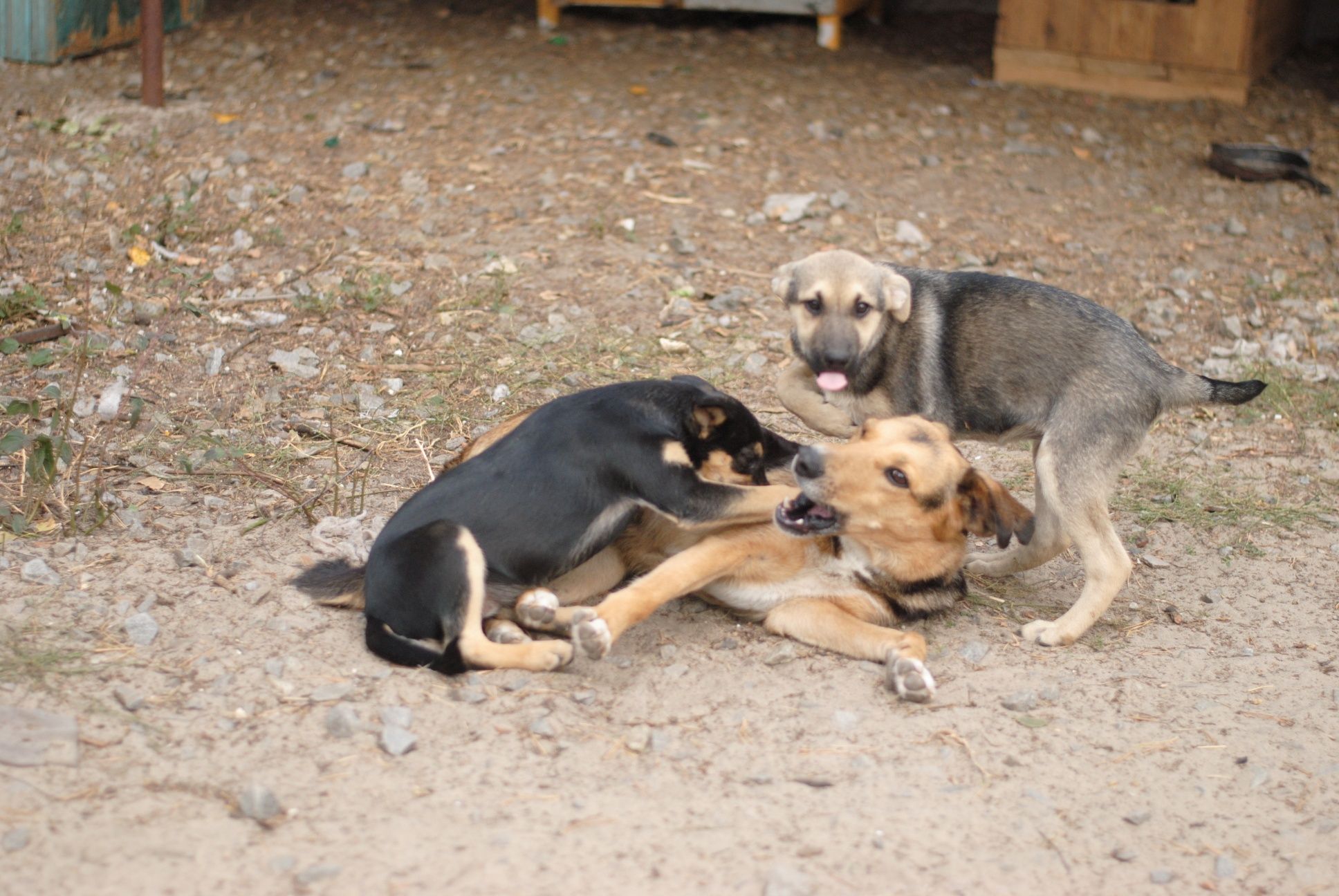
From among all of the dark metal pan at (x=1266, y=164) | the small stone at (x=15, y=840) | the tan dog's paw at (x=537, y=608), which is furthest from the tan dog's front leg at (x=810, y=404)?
the dark metal pan at (x=1266, y=164)

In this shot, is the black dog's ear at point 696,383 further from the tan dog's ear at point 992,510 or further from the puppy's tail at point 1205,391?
the puppy's tail at point 1205,391

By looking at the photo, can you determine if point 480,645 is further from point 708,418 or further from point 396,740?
point 708,418

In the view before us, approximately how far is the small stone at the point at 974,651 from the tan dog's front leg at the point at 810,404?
1.05m

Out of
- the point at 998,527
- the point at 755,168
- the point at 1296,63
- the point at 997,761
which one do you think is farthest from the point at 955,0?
the point at 997,761

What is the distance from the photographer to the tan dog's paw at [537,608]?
4336 mm

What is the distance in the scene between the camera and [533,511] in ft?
14.1

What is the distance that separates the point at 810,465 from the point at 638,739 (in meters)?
1.14

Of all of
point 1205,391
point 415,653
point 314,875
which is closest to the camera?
point 314,875

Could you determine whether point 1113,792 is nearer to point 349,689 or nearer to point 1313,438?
point 349,689

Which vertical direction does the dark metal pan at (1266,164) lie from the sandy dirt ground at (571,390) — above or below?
above

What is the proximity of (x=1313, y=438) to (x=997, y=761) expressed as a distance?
3817 millimetres

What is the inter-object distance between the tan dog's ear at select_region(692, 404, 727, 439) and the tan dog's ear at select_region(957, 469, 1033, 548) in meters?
0.89

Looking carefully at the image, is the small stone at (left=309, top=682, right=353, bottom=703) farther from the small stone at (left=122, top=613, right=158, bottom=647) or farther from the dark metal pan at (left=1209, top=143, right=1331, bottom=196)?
the dark metal pan at (left=1209, top=143, right=1331, bottom=196)

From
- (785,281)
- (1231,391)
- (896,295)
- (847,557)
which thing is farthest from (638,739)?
(1231,391)
